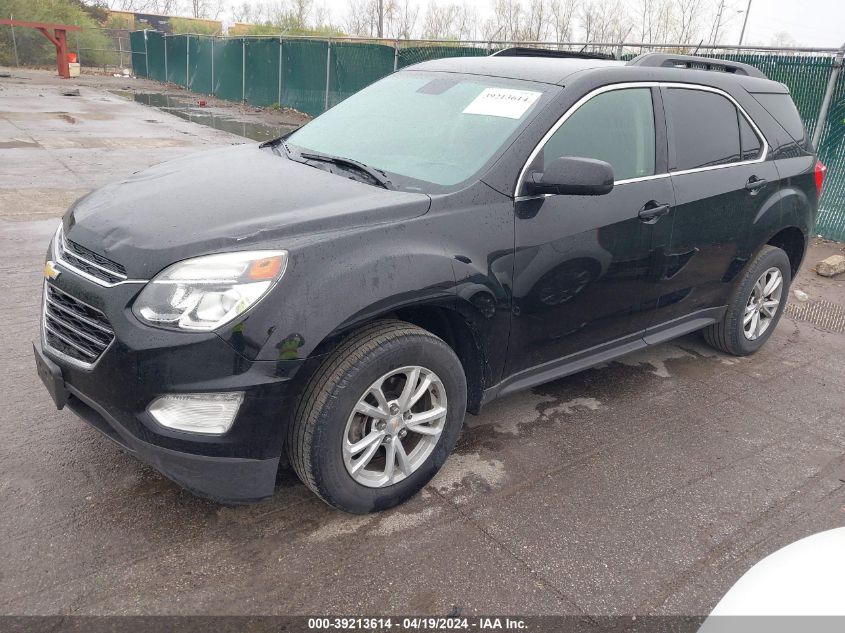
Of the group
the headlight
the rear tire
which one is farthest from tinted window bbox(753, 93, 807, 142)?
the headlight

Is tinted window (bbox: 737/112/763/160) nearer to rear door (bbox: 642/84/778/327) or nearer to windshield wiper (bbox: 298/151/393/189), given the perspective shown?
rear door (bbox: 642/84/778/327)

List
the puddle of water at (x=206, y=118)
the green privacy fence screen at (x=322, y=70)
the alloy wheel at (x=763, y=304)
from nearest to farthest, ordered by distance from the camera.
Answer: the alloy wheel at (x=763, y=304)
the green privacy fence screen at (x=322, y=70)
the puddle of water at (x=206, y=118)

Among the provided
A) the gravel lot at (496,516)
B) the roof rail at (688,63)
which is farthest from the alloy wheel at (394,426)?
the roof rail at (688,63)

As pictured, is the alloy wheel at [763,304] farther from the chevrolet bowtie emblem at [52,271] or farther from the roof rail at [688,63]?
the chevrolet bowtie emblem at [52,271]

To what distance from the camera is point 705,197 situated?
3.93 meters

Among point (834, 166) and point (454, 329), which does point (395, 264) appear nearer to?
point (454, 329)

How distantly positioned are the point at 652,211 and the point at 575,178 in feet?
2.66

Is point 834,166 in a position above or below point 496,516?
above

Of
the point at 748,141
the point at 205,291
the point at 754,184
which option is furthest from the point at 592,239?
the point at 205,291

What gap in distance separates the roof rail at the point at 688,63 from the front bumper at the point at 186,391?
2.71 m

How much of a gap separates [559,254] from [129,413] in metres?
1.94

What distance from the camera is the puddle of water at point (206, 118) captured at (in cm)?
1523

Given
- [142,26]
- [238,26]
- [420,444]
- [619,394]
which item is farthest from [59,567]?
[142,26]

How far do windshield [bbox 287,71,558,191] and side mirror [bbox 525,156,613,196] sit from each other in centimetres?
26
